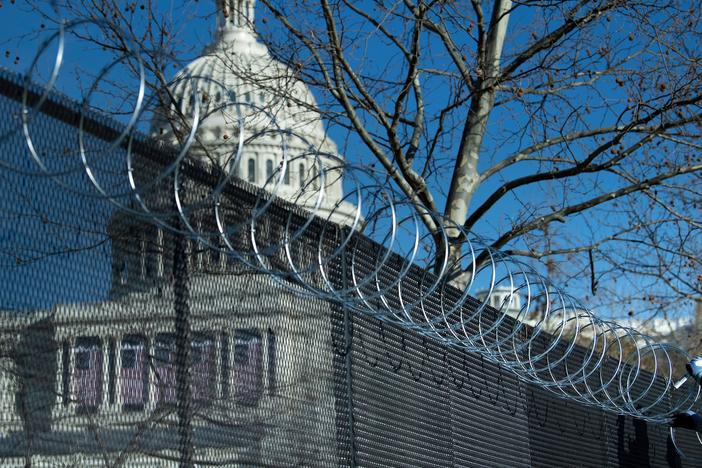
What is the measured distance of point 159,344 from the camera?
4.89 meters

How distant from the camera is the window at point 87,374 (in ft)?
14.5

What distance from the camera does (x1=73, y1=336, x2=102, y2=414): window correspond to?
14.5ft

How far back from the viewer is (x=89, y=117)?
190 inches

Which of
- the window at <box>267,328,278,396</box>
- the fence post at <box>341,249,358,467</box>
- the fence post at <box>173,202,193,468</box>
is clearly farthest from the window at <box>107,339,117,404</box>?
the fence post at <box>341,249,358,467</box>

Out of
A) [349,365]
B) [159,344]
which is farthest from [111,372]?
[349,365]

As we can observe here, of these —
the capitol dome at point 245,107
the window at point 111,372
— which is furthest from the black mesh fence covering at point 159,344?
the capitol dome at point 245,107

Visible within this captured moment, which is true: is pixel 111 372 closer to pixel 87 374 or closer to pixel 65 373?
pixel 87 374

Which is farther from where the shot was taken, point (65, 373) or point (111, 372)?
point (111, 372)

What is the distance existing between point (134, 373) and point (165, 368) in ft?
0.70

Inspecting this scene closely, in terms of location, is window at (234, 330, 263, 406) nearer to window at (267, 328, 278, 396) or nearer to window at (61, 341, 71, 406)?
window at (267, 328, 278, 396)

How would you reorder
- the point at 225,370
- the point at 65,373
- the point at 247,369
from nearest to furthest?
1. the point at 65,373
2. the point at 225,370
3. the point at 247,369

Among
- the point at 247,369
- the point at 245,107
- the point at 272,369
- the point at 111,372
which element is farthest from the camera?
the point at 245,107

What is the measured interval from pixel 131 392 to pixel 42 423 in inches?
22.0

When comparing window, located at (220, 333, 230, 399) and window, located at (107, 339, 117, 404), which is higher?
window, located at (220, 333, 230, 399)
